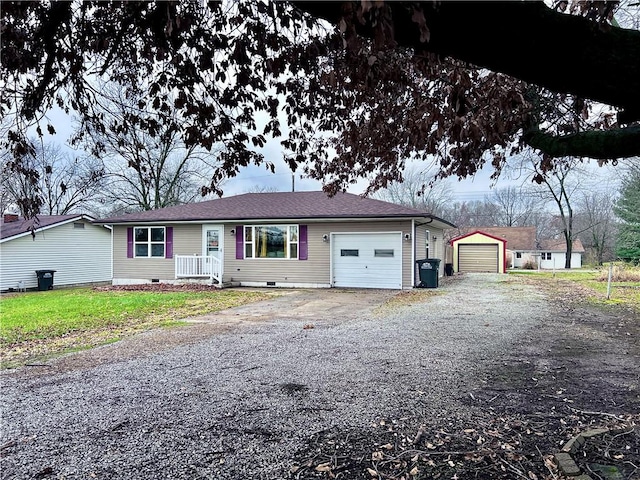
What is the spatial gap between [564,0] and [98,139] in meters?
4.84

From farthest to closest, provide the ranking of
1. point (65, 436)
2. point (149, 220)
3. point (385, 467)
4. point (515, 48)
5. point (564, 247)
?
1. point (564, 247)
2. point (149, 220)
3. point (65, 436)
4. point (385, 467)
5. point (515, 48)

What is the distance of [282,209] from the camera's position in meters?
16.8

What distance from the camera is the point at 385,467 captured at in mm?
2750

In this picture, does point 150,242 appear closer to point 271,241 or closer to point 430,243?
point 271,241

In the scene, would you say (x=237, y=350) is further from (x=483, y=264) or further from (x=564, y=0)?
(x=483, y=264)

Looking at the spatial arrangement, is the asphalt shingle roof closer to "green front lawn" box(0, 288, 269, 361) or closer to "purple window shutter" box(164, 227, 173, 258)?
"purple window shutter" box(164, 227, 173, 258)

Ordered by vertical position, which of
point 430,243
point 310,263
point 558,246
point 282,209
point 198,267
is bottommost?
point 198,267

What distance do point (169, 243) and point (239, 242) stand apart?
3.13 m

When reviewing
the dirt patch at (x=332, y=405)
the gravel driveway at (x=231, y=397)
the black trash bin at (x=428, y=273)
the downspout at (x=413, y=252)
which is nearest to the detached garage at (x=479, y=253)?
the black trash bin at (x=428, y=273)

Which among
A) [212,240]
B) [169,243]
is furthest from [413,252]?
[169,243]

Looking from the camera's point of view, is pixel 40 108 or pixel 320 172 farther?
pixel 320 172

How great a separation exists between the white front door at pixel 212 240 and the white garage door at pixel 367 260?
4.62 metres

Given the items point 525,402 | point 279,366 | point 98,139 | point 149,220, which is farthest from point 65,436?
point 149,220

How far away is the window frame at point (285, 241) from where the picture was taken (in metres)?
16.0
